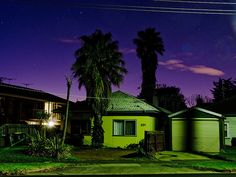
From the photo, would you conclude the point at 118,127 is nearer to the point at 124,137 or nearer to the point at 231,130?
the point at 124,137

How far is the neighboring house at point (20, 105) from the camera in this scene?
4327 cm

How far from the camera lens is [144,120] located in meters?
34.0

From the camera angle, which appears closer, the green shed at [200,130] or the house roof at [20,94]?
the green shed at [200,130]

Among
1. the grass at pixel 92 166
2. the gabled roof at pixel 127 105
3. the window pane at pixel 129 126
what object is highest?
the gabled roof at pixel 127 105

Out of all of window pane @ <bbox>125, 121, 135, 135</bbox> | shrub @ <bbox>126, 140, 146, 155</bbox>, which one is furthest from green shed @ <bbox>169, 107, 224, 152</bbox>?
window pane @ <bbox>125, 121, 135, 135</bbox>

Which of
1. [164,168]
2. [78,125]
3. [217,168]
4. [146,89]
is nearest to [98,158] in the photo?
[164,168]

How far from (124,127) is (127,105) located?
2.29 m

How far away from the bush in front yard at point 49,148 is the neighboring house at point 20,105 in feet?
59.7

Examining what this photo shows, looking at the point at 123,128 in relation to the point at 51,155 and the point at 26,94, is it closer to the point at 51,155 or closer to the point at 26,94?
the point at 51,155

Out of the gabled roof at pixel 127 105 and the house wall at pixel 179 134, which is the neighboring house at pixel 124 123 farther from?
the house wall at pixel 179 134

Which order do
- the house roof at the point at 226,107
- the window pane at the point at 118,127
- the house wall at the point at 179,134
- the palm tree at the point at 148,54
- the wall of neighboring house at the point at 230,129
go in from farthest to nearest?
the palm tree at the point at 148,54
the house roof at the point at 226,107
the wall of neighboring house at the point at 230,129
the window pane at the point at 118,127
the house wall at the point at 179,134

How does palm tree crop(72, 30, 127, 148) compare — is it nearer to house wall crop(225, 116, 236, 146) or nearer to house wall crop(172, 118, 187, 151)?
house wall crop(172, 118, 187, 151)

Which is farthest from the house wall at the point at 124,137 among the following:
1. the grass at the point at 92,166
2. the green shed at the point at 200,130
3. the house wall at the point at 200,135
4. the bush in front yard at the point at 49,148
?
the bush in front yard at the point at 49,148

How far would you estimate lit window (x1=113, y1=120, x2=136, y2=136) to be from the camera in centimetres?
3403
